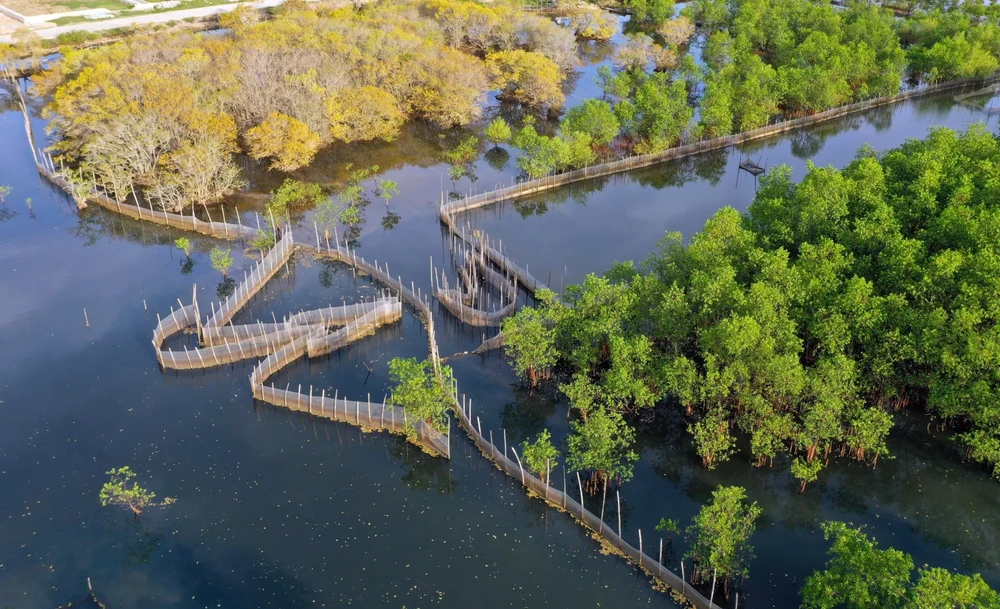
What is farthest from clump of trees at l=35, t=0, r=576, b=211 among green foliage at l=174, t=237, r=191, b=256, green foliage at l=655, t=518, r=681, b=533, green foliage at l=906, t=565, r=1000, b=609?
green foliage at l=906, t=565, r=1000, b=609

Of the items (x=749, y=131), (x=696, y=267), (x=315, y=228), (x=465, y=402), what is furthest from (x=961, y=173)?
(x=315, y=228)

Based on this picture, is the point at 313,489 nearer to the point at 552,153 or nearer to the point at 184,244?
the point at 184,244

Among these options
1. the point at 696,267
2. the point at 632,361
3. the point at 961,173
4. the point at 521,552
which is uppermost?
the point at 961,173

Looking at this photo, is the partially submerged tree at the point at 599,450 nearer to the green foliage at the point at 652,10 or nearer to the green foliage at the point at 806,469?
the green foliage at the point at 806,469

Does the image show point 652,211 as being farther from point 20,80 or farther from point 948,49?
point 20,80

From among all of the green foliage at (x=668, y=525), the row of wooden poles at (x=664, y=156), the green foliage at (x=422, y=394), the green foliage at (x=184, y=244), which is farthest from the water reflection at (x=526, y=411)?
the green foliage at (x=184, y=244)

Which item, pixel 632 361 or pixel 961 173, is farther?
pixel 961 173

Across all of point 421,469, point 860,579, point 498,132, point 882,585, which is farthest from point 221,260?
point 882,585
